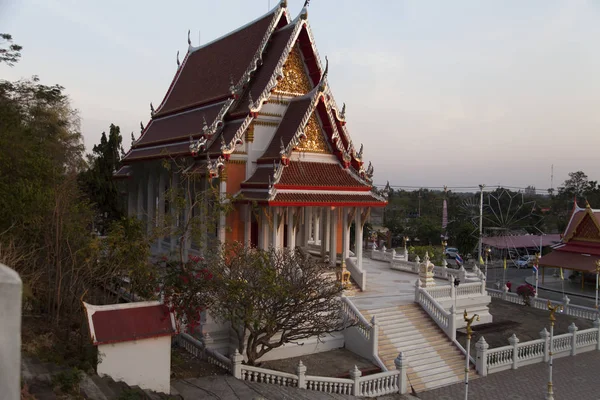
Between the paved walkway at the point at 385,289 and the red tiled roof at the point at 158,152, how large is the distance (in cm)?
757

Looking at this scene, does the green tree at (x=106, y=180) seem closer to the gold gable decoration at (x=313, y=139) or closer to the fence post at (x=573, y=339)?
the gold gable decoration at (x=313, y=139)

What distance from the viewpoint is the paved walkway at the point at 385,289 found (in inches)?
591

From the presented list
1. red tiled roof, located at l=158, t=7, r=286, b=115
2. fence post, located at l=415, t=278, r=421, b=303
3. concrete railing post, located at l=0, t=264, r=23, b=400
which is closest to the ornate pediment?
fence post, located at l=415, t=278, r=421, b=303

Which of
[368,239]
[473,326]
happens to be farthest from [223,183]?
[368,239]

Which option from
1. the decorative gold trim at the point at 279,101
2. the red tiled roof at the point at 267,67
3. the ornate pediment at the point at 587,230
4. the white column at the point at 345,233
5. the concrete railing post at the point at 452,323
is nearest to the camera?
the concrete railing post at the point at 452,323

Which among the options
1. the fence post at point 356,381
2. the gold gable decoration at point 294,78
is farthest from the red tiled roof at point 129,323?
the gold gable decoration at point 294,78

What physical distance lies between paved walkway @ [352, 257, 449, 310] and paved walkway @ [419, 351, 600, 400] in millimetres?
3180

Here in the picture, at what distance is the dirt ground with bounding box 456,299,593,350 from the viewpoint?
15.4m

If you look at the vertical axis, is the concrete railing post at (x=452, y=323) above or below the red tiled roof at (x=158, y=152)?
below

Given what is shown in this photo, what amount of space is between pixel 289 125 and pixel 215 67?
5.90 m

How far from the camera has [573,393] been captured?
40.1ft

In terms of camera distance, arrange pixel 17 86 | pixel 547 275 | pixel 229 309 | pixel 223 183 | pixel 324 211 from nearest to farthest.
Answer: pixel 229 309, pixel 223 183, pixel 324 211, pixel 17 86, pixel 547 275

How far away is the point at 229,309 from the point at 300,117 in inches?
302

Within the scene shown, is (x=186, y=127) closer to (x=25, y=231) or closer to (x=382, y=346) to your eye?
(x=25, y=231)
